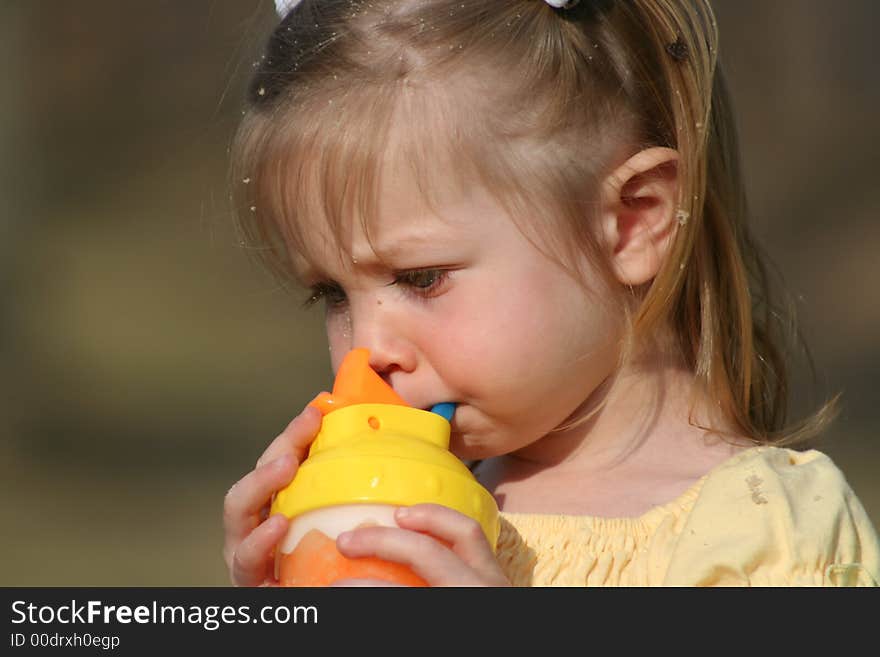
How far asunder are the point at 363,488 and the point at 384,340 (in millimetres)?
351

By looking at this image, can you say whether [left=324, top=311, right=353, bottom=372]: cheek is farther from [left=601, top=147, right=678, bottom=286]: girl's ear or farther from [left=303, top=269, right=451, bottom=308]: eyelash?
[left=601, top=147, right=678, bottom=286]: girl's ear

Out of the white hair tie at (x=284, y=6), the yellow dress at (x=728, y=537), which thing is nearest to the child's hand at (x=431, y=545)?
the yellow dress at (x=728, y=537)

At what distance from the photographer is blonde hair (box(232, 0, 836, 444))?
5.83ft

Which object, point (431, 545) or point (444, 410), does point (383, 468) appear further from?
point (444, 410)

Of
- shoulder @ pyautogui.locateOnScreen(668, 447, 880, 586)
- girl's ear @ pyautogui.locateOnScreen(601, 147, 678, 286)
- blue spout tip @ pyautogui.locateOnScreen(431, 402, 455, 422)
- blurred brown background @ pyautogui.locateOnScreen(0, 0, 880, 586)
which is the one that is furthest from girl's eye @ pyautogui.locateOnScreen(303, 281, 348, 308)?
blurred brown background @ pyautogui.locateOnScreen(0, 0, 880, 586)

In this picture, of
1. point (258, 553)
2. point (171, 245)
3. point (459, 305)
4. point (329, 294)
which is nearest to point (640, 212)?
point (459, 305)

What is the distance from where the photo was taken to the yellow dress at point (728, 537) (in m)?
1.60

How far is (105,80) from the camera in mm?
5555

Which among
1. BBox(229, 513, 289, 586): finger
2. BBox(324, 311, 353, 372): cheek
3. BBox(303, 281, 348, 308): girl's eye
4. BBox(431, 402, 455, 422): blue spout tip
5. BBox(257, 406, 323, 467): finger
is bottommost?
BBox(229, 513, 289, 586): finger

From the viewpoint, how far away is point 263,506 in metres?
1.69

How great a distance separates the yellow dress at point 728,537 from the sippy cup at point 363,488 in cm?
20

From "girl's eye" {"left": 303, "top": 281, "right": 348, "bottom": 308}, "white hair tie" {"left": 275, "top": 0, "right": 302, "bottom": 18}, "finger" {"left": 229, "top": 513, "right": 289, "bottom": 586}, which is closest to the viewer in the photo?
"finger" {"left": 229, "top": 513, "right": 289, "bottom": 586}

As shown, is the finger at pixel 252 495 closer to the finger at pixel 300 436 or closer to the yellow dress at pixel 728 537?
the finger at pixel 300 436

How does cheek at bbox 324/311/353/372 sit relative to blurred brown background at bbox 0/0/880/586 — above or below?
below
